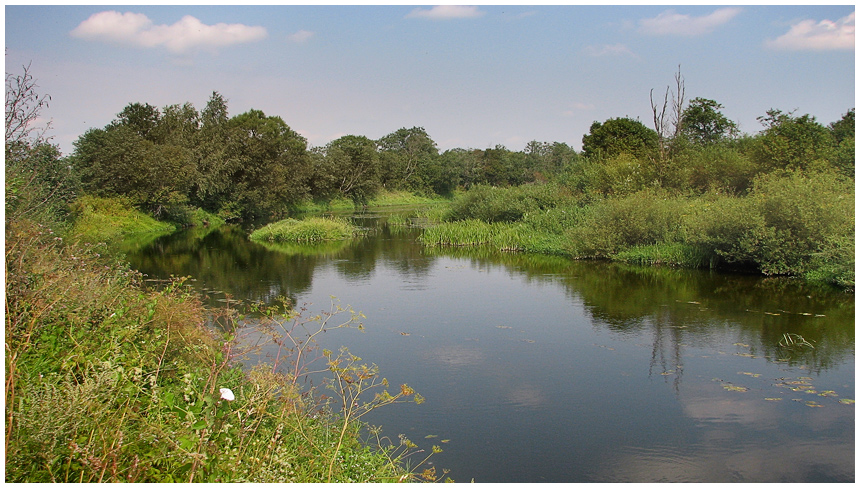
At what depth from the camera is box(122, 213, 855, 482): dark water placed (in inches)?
221

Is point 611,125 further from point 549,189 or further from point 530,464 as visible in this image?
point 530,464

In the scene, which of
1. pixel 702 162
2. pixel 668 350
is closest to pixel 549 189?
pixel 702 162

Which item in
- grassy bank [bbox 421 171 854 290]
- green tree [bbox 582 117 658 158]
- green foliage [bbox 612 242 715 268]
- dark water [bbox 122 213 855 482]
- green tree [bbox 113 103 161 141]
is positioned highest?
green tree [bbox 113 103 161 141]

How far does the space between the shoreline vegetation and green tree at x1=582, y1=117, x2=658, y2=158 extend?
0.09 metres

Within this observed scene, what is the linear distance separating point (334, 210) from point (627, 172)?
2816 centimetres

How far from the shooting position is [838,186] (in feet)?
47.8

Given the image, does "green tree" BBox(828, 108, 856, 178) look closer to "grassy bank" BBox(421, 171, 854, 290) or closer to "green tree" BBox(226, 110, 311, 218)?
"grassy bank" BBox(421, 171, 854, 290)

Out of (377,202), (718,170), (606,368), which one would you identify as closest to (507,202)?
(718,170)

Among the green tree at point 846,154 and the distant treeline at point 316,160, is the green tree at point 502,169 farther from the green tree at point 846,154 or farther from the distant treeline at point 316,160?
the green tree at point 846,154

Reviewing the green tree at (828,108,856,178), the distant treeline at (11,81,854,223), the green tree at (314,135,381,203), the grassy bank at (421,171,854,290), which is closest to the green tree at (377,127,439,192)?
the distant treeline at (11,81,854,223)

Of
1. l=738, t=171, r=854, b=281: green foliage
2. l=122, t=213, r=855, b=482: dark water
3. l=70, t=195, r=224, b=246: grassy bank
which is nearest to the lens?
l=122, t=213, r=855, b=482: dark water

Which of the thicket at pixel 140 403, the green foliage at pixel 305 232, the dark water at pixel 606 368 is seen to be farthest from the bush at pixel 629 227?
the thicket at pixel 140 403

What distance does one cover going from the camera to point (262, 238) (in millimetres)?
27188

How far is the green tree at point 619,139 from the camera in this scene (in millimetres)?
31812
